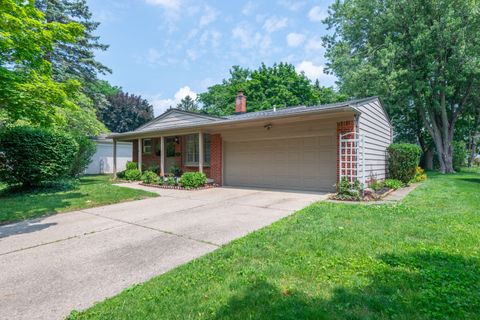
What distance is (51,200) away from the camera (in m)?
7.69

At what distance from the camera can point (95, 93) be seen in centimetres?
2445

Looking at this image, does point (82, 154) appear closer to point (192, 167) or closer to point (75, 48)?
point (192, 167)

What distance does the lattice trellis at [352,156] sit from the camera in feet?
25.9

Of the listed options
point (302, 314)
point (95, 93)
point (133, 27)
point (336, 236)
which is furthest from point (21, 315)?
point (95, 93)

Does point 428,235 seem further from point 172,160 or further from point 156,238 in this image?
point 172,160

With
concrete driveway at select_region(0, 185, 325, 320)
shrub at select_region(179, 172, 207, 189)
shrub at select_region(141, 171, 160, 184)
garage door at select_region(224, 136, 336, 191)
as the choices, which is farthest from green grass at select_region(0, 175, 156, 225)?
garage door at select_region(224, 136, 336, 191)

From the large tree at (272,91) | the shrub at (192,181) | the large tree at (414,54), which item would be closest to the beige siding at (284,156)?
the shrub at (192,181)

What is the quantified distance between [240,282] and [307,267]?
81 centimetres

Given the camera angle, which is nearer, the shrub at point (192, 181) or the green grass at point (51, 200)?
the green grass at point (51, 200)

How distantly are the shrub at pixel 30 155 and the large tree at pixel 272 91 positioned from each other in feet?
74.6

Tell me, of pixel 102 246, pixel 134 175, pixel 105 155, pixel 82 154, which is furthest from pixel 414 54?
pixel 105 155

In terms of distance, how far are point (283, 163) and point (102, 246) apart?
727 centimetres

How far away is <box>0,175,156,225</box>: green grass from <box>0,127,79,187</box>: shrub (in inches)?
21.3

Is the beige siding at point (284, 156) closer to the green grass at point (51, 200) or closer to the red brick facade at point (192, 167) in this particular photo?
the red brick facade at point (192, 167)
